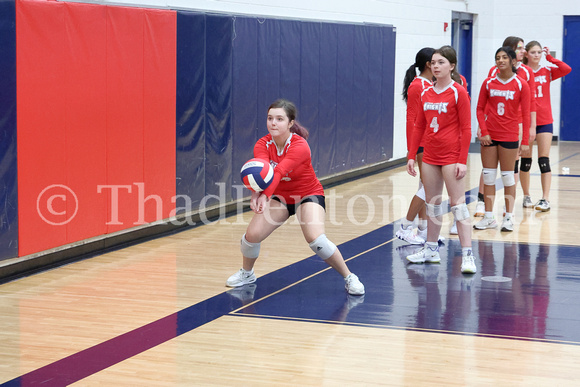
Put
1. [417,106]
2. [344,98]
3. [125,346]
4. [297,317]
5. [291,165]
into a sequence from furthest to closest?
[344,98], [417,106], [291,165], [297,317], [125,346]

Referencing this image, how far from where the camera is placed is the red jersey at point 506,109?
24.7ft

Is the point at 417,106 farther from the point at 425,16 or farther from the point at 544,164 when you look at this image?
the point at 425,16

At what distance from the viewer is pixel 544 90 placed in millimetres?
9172

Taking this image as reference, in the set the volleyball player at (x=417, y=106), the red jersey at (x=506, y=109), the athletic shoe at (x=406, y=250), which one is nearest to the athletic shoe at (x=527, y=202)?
the red jersey at (x=506, y=109)

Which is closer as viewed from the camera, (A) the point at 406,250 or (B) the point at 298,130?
(B) the point at 298,130

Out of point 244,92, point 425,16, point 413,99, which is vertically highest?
point 425,16

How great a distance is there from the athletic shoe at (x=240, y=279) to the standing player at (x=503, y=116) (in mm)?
2829

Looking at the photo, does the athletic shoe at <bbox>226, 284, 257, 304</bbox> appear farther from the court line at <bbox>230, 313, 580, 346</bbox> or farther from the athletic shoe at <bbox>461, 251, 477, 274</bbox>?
the athletic shoe at <bbox>461, 251, 477, 274</bbox>

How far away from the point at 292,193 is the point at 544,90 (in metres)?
4.60

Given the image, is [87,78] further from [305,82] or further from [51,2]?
[305,82]

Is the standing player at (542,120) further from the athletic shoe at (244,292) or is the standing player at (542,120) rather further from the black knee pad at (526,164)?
the athletic shoe at (244,292)

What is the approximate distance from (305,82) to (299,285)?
16.0 ft

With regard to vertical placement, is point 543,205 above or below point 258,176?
below

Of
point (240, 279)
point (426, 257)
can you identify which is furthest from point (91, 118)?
point (426, 257)
